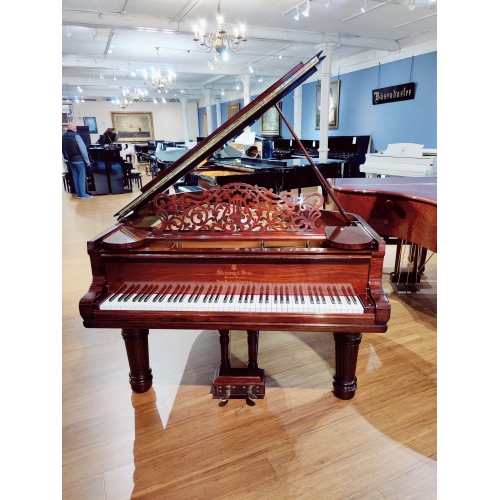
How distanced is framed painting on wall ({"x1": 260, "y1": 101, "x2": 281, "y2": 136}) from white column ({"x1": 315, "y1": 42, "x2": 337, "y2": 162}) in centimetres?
533

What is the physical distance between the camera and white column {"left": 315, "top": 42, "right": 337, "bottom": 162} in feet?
26.0

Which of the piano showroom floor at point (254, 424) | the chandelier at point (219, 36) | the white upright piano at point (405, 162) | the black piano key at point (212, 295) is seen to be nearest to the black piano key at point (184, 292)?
the black piano key at point (212, 295)

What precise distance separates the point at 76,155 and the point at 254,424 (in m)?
7.70

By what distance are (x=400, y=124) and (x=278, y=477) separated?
8.51 meters

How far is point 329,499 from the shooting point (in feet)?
4.98

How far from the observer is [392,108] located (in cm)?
852

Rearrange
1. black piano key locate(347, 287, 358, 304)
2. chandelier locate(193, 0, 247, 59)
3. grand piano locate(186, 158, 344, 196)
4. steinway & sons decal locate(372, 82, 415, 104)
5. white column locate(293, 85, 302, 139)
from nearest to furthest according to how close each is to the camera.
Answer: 1. black piano key locate(347, 287, 358, 304)
2. chandelier locate(193, 0, 247, 59)
3. grand piano locate(186, 158, 344, 196)
4. steinway & sons decal locate(372, 82, 415, 104)
5. white column locate(293, 85, 302, 139)

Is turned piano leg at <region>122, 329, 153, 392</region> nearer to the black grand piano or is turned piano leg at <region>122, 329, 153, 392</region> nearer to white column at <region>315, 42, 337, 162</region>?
the black grand piano

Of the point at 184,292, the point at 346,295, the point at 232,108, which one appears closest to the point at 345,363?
the point at 346,295

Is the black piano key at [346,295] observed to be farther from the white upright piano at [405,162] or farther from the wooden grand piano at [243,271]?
the white upright piano at [405,162]


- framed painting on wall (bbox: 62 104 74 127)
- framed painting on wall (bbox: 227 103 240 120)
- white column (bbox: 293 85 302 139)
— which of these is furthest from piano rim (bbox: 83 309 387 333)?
framed painting on wall (bbox: 62 104 74 127)

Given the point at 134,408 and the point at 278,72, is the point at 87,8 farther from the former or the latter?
the point at 278,72

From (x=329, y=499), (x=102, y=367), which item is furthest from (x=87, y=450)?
(x=329, y=499)

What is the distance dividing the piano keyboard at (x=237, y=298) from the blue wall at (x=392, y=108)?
7009 mm
